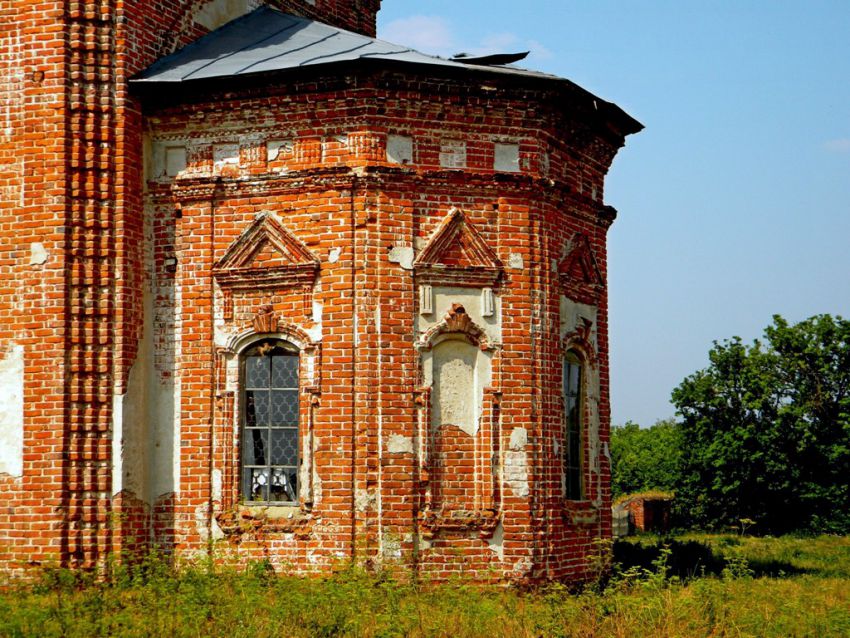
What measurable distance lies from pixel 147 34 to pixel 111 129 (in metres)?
1.27

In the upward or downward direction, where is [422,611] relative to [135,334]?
downward

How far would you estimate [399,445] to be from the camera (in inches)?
456

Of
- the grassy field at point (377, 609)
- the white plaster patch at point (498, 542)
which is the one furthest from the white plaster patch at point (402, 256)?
the grassy field at point (377, 609)

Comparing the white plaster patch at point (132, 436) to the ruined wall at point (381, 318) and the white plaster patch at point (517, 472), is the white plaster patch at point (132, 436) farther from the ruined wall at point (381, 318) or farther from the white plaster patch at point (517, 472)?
the white plaster patch at point (517, 472)

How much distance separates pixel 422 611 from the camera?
9984 millimetres

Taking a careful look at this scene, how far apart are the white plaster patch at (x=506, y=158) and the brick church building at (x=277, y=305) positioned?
0.02m

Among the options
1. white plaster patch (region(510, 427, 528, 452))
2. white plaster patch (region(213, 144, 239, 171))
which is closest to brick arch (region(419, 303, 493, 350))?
white plaster patch (region(510, 427, 528, 452))

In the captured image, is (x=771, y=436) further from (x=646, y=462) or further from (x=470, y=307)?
(x=470, y=307)

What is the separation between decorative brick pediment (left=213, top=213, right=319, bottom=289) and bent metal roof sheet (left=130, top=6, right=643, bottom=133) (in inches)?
65.9

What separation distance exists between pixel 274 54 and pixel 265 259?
7.69ft

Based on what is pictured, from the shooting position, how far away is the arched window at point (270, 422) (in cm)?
1204

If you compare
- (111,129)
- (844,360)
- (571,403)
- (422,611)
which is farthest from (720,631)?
(844,360)

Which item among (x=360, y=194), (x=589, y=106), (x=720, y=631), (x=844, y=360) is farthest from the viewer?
(x=844, y=360)

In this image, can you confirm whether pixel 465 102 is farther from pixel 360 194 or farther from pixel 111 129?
pixel 111 129
